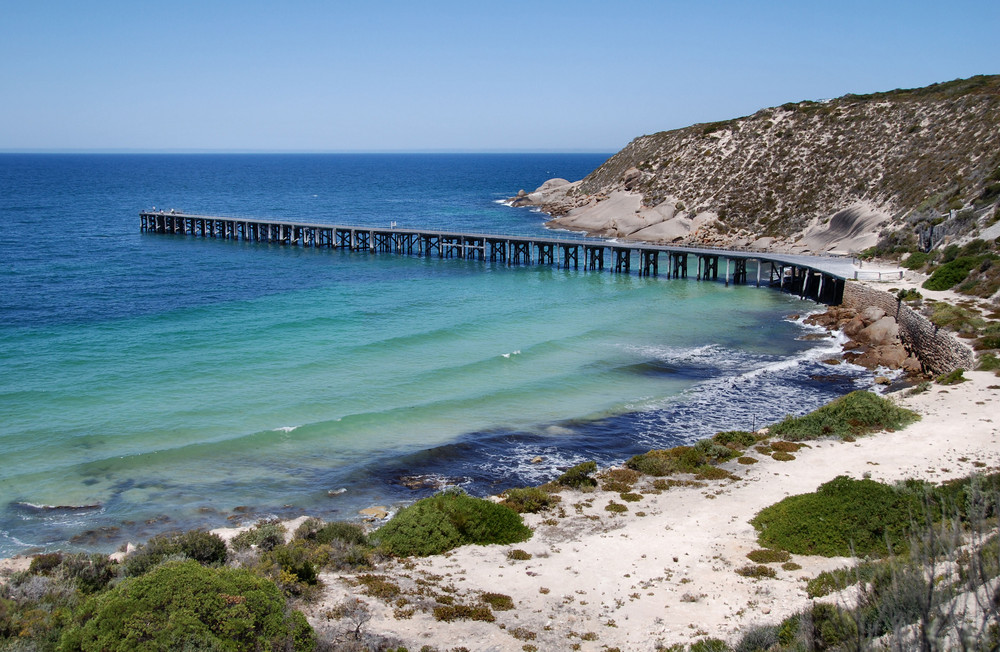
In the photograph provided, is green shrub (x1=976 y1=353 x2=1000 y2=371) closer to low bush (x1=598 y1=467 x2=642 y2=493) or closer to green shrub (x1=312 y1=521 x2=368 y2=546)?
low bush (x1=598 y1=467 x2=642 y2=493)

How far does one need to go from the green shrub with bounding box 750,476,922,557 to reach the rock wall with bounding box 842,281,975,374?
49.2 ft

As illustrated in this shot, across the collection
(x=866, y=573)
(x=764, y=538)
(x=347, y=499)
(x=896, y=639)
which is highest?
(x=896, y=639)

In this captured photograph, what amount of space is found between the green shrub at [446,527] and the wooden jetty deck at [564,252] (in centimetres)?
3607

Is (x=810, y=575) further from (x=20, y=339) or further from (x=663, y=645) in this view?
(x=20, y=339)

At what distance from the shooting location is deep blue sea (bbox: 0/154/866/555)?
78.7 ft

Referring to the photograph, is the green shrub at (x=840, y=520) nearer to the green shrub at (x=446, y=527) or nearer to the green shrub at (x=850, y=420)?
the green shrub at (x=446, y=527)

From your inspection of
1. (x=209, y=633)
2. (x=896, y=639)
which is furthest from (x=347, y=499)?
(x=896, y=639)

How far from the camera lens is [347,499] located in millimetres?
23094

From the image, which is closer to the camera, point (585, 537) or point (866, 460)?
point (585, 537)

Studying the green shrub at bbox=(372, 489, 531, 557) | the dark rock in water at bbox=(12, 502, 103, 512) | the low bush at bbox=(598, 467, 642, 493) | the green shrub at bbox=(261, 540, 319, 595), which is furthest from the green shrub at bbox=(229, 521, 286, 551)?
the low bush at bbox=(598, 467, 642, 493)

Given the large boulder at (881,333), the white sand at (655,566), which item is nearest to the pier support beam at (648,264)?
the large boulder at (881,333)

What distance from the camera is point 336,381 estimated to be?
111ft

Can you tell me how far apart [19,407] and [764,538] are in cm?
2692

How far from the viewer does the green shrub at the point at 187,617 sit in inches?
452
